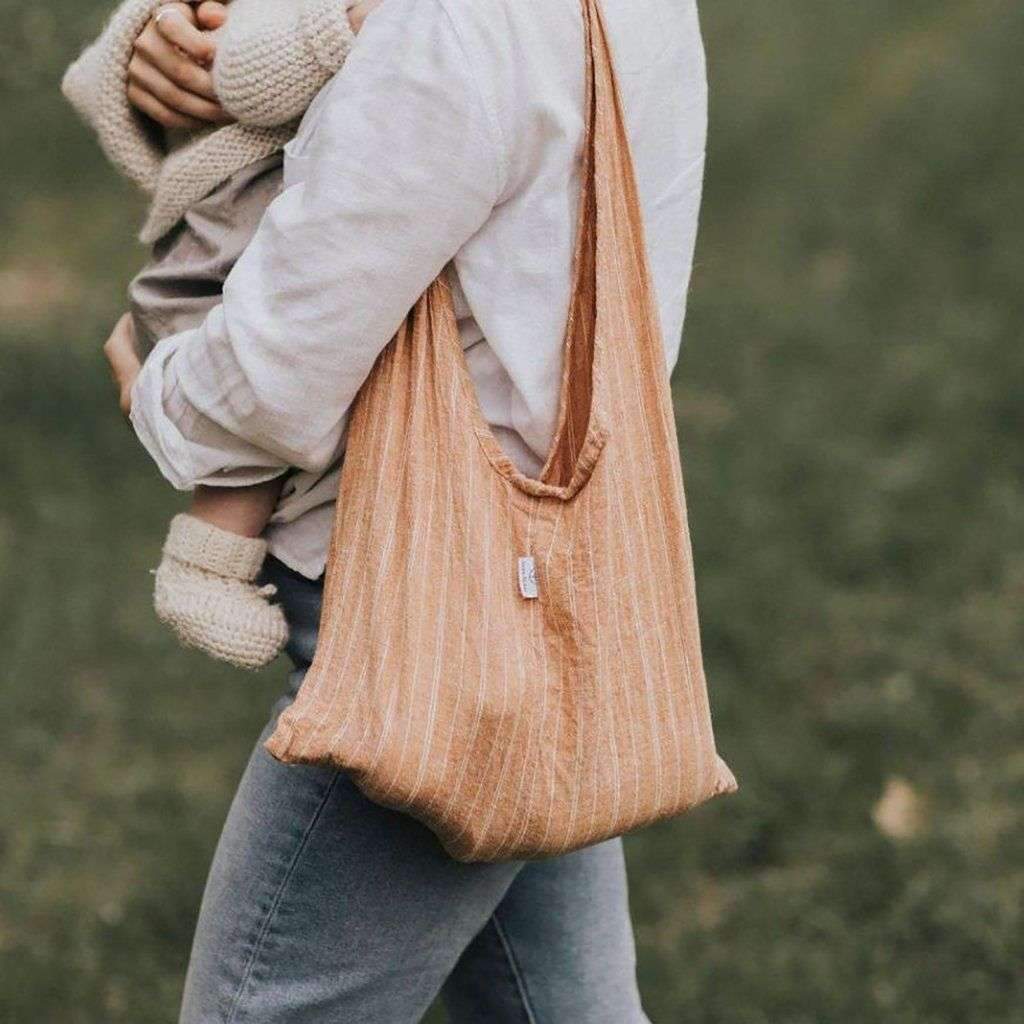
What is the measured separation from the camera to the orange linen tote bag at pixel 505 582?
1.63m

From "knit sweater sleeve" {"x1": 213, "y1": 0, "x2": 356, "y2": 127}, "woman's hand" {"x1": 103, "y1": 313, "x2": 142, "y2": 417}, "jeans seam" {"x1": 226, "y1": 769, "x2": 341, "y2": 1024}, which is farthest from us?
"woman's hand" {"x1": 103, "y1": 313, "x2": 142, "y2": 417}

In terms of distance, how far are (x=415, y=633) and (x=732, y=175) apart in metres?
5.48

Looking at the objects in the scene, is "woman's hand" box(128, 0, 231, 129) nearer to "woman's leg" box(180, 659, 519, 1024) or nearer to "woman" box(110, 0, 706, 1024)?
"woman" box(110, 0, 706, 1024)

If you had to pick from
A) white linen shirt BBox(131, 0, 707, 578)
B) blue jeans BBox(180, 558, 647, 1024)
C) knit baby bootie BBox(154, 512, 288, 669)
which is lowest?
blue jeans BBox(180, 558, 647, 1024)

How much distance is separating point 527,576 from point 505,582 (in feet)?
0.07

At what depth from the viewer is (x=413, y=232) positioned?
5.19 feet

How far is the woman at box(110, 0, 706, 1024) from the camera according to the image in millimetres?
1568

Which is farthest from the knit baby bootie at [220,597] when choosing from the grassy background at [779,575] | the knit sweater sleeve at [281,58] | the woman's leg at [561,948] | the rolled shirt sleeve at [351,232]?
the grassy background at [779,575]

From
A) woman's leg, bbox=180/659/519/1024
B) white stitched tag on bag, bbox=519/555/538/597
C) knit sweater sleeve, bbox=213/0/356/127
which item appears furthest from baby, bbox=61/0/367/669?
white stitched tag on bag, bbox=519/555/538/597

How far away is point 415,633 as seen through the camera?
1631 mm

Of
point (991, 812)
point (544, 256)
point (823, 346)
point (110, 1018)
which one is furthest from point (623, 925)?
point (823, 346)

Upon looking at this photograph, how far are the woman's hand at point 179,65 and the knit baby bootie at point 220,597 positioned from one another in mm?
405

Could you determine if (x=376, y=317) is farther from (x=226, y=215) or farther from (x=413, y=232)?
(x=226, y=215)

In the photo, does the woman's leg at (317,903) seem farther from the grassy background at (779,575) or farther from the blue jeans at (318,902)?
the grassy background at (779,575)
